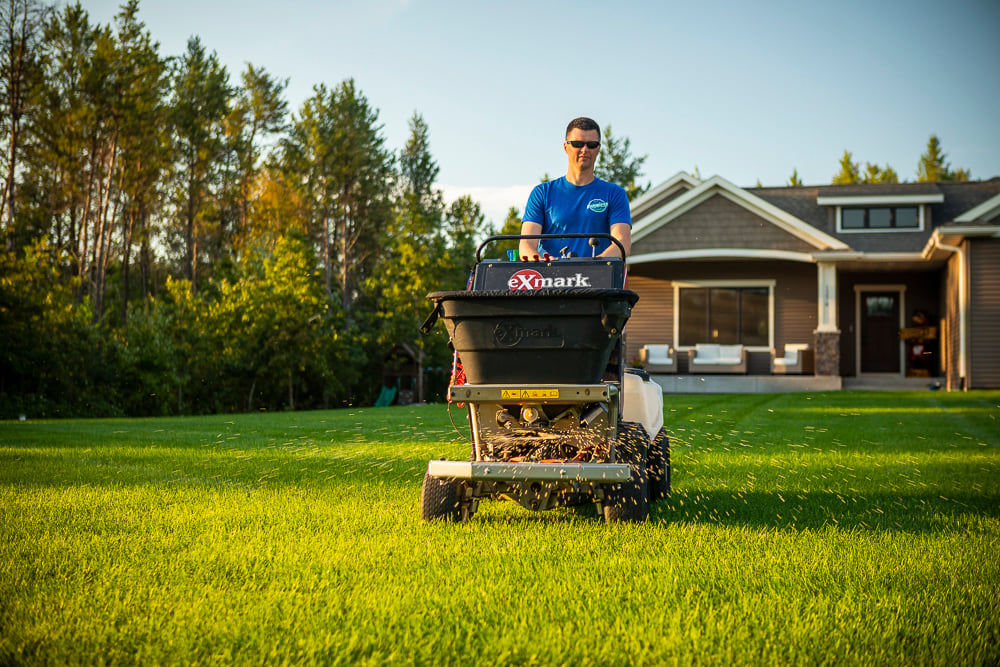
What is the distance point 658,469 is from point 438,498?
1502 mm

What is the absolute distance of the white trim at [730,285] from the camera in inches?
914

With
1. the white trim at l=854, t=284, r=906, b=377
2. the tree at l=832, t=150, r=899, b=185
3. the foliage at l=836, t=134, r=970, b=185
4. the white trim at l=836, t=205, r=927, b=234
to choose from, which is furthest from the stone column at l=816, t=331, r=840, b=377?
the tree at l=832, t=150, r=899, b=185

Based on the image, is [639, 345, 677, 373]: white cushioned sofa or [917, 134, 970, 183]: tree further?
[917, 134, 970, 183]: tree

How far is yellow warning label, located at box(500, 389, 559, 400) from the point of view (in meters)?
4.12

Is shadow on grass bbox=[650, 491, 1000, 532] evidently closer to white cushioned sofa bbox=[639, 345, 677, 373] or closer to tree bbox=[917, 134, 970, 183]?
white cushioned sofa bbox=[639, 345, 677, 373]

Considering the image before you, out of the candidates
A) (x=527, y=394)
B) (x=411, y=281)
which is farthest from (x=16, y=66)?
(x=527, y=394)

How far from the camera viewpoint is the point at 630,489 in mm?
4480

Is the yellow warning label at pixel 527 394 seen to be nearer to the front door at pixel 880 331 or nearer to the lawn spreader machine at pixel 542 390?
the lawn spreader machine at pixel 542 390

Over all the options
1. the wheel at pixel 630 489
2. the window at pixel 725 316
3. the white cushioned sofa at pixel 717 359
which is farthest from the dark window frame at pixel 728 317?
the wheel at pixel 630 489

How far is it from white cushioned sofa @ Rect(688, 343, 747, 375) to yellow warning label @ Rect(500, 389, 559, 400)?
1921cm

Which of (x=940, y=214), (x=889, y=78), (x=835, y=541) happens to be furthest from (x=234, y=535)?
(x=940, y=214)

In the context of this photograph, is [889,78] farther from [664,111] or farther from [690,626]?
[690,626]

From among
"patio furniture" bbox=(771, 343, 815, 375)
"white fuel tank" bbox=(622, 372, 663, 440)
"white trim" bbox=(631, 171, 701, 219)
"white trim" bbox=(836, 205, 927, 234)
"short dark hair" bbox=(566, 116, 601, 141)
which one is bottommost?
"white fuel tank" bbox=(622, 372, 663, 440)

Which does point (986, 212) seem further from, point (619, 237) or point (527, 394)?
point (527, 394)
